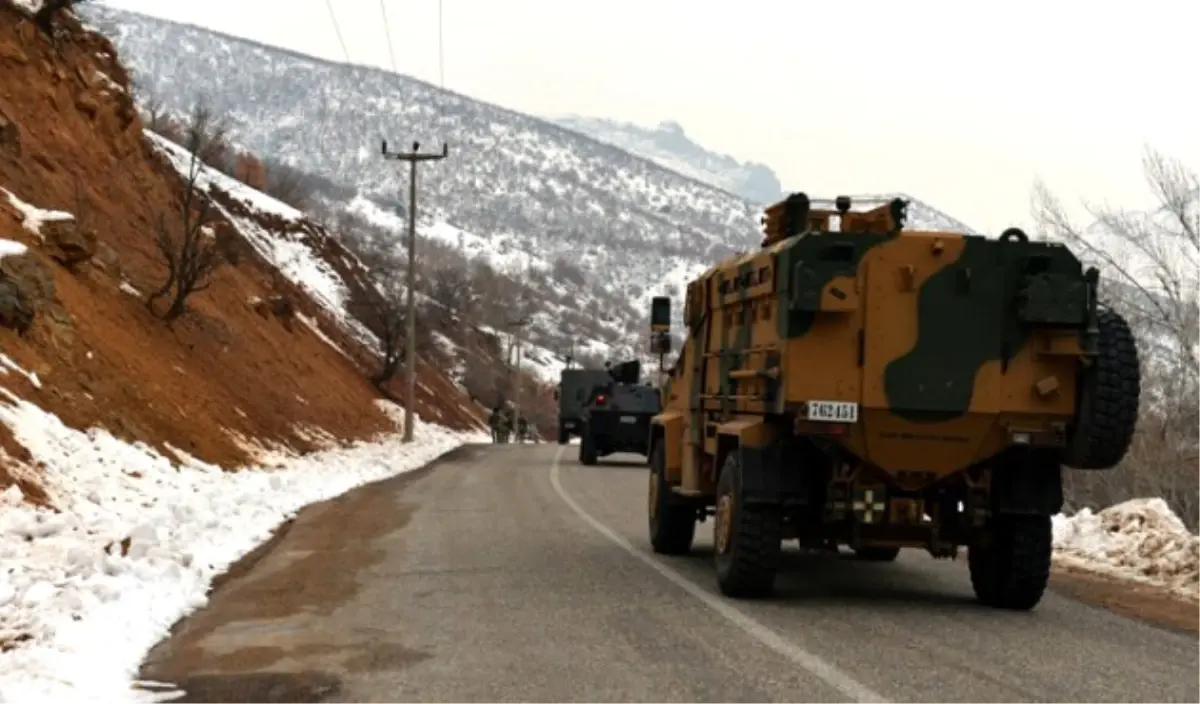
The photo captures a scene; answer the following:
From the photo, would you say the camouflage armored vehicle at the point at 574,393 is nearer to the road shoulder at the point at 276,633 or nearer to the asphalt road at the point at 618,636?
the road shoulder at the point at 276,633

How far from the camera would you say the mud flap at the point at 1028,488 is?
29.7 feet

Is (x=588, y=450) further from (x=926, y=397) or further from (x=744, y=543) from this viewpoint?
(x=926, y=397)

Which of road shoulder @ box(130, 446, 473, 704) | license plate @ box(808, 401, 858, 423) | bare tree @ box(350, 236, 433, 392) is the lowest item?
road shoulder @ box(130, 446, 473, 704)

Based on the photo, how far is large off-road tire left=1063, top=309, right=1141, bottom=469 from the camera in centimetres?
852

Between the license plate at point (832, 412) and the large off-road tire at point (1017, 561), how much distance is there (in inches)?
62.1

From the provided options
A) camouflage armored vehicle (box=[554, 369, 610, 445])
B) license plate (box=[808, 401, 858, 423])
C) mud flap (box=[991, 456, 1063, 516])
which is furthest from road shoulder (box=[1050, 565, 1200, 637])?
camouflage armored vehicle (box=[554, 369, 610, 445])

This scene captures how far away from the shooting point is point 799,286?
859 cm

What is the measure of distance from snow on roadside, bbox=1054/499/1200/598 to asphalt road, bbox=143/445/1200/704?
1438mm

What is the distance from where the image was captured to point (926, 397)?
880 cm

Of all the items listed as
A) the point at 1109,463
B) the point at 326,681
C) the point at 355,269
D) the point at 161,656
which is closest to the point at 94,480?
the point at 161,656

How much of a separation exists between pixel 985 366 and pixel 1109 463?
1054mm

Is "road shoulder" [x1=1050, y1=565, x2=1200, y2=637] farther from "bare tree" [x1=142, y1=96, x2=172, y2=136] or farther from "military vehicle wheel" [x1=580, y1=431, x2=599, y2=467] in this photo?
"bare tree" [x1=142, y1=96, x2=172, y2=136]

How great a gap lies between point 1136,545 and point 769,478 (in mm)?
5200

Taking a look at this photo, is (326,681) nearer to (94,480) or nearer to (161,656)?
(161,656)
